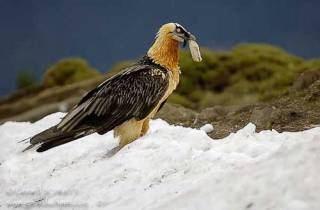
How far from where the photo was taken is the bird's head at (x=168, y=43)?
1490 centimetres

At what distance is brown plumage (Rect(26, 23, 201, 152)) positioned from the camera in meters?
14.5

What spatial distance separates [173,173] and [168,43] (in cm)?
400

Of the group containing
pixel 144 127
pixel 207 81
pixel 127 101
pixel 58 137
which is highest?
pixel 207 81

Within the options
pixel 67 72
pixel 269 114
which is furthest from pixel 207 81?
pixel 269 114

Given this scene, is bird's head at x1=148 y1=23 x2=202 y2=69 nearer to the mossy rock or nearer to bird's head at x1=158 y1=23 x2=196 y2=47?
bird's head at x1=158 y1=23 x2=196 y2=47

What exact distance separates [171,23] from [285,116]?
454 cm

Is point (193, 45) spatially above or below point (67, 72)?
below

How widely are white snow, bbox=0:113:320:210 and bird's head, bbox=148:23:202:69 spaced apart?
174cm

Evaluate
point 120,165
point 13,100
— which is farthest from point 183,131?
point 13,100

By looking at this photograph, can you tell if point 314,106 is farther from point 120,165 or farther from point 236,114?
point 120,165

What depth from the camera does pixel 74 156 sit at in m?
15.4

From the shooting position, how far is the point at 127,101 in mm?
14539

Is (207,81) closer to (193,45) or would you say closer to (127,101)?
(193,45)

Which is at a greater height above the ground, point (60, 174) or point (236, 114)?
point (236, 114)
